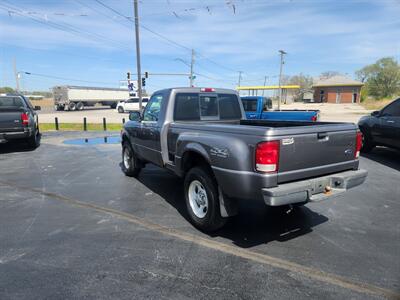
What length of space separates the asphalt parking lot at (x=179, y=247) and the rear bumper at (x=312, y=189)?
2.28ft

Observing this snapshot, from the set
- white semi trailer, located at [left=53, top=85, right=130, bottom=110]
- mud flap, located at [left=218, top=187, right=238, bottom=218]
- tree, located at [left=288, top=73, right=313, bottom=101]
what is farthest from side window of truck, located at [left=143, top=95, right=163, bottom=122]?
tree, located at [left=288, top=73, right=313, bottom=101]

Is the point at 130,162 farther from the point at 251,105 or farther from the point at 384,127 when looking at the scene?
the point at 251,105

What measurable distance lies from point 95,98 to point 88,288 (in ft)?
160

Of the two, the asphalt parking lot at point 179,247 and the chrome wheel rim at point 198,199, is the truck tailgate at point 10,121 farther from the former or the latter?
the chrome wheel rim at point 198,199

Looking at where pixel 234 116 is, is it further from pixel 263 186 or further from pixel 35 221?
pixel 35 221

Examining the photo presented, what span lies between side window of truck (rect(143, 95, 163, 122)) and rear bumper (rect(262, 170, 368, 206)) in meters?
2.96

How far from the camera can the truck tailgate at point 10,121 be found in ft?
31.6

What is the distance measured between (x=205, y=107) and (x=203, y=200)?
1965mm

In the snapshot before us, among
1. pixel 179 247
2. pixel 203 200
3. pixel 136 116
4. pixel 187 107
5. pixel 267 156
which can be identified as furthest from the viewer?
pixel 136 116

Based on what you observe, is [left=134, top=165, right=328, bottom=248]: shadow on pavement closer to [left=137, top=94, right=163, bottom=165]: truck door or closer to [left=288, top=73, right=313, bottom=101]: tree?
[left=137, top=94, right=163, bottom=165]: truck door

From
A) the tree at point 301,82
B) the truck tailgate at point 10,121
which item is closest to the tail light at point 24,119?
the truck tailgate at point 10,121

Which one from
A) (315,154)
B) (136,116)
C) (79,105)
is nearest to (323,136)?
(315,154)

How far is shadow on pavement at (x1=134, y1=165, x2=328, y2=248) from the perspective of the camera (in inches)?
159

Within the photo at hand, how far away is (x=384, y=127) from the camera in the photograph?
8.73m
